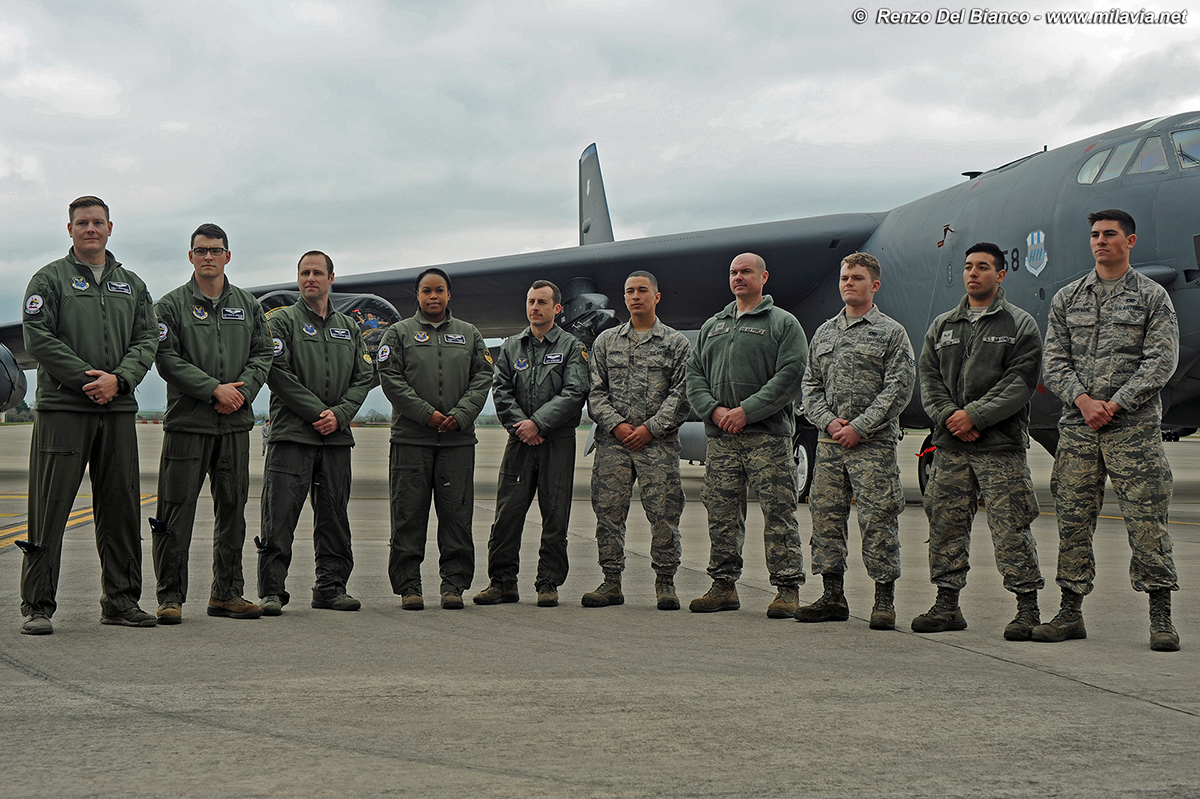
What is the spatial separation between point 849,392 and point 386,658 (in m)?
2.63

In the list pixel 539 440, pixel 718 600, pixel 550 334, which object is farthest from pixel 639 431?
pixel 718 600

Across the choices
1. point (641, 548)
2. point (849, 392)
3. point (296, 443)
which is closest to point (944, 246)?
point (641, 548)

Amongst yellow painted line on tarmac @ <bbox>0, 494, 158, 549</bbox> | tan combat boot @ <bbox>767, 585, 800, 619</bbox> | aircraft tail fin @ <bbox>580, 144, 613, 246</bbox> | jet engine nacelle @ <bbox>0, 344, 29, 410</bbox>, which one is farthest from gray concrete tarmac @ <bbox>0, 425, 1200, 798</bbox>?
aircraft tail fin @ <bbox>580, 144, 613, 246</bbox>

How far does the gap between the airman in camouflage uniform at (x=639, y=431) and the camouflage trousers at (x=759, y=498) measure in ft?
0.70

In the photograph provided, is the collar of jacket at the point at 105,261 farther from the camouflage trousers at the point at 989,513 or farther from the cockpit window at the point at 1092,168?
the cockpit window at the point at 1092,168

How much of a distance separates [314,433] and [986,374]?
342 centimetres

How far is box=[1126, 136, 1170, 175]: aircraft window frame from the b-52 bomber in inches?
0.4

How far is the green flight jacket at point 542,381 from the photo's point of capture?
5.66 m

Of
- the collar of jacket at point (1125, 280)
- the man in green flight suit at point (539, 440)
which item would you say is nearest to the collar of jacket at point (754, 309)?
the man in green flight suit at point (539, 440)

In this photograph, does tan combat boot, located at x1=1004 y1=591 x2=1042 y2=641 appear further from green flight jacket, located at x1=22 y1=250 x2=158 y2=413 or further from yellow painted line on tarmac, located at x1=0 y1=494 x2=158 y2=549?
yellow painted line on tarmac, located at x1=0 y1=494 x2=158 y2=549

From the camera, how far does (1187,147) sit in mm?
8016

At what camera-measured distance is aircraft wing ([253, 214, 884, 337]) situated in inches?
480

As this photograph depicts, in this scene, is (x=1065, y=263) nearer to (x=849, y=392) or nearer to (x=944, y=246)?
(x=944, y=246)

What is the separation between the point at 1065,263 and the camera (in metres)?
8.41
